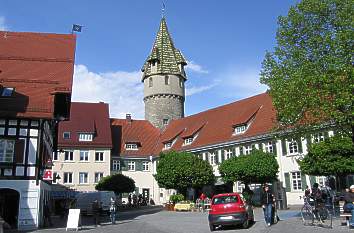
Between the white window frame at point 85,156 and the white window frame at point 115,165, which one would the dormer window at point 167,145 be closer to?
the white window frame at point 115,165

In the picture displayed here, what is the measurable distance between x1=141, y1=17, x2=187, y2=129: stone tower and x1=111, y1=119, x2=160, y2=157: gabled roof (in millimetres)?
1964

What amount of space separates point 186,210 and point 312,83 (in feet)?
68.2

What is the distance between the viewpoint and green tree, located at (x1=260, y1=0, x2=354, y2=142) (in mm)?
19375

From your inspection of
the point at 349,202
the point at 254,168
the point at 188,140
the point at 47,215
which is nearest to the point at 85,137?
the point at 188,140

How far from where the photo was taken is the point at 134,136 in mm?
59375

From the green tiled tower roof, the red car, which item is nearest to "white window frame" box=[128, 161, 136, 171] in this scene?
the green tiled tower roof

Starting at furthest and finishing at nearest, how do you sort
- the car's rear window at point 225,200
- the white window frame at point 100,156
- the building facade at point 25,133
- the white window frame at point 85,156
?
1. the white window frame at point 100,156
2. the white window frame at point 85,156
3. the building facade at point 25,133
4. the car's rear window at point 225,200

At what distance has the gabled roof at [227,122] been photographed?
4259 cm

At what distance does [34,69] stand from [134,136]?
108 feet

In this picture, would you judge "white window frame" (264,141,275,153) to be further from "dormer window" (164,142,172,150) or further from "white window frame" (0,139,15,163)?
"white window frame" (0,139,15,163)

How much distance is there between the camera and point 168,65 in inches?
2532

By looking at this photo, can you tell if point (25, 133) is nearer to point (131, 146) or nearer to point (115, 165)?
point (115, 165)

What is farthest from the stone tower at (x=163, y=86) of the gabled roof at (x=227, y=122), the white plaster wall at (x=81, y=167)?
the white plaster wall at (x=81, y=167)

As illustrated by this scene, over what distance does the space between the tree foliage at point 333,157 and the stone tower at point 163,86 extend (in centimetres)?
3490
